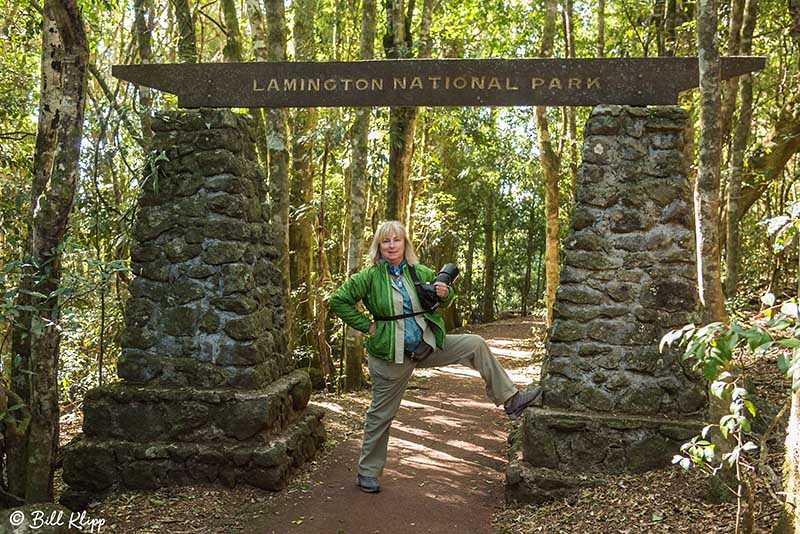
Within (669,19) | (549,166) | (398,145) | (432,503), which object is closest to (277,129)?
(398,145)

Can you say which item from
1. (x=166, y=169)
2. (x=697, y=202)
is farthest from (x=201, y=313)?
(x=697, y=202)

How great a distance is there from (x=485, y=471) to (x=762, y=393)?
2.91 meters

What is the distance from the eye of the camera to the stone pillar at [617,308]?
16.9ft

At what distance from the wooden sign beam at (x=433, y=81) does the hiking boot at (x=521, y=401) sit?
2.36 m

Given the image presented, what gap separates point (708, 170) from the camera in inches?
186

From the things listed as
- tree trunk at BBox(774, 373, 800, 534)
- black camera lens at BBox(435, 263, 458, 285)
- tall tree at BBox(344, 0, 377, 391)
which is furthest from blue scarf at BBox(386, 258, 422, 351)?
tall tree at BBox(344, 0, 377, 391)

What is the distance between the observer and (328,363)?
1115 cm

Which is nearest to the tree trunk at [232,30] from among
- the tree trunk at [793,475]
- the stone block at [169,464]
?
the stone block at [169,464]

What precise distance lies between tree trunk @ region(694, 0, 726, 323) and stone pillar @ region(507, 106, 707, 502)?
518 millimetres

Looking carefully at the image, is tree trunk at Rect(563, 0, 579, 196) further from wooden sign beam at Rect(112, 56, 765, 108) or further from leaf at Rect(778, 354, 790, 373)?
leaf at Rect(778, 354, 790, 373)

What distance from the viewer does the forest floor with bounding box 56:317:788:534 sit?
447cm

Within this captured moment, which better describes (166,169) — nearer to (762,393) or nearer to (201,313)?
(201,313)

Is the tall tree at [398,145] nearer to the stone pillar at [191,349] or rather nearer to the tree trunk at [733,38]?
the tree trunk at [733,38]

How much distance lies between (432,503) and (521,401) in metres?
1.10
